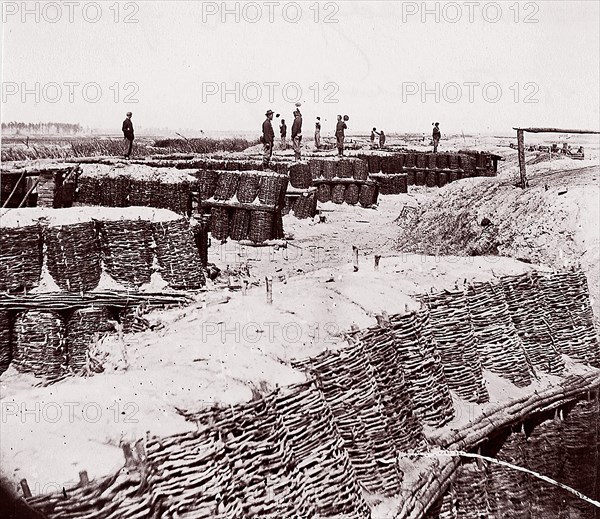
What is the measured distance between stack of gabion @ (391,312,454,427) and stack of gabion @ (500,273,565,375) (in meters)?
1.71

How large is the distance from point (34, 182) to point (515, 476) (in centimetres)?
962

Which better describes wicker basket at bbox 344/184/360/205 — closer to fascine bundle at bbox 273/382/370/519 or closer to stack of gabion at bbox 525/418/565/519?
stack of gabion at bbox 525/418/565/519

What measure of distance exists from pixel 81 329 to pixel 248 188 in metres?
8.29

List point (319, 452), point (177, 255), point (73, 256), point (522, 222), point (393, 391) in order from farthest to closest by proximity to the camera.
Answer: point (522, 222)
point (177, 255)
point (73, 256)
point (393, 391)
point (319, 452)

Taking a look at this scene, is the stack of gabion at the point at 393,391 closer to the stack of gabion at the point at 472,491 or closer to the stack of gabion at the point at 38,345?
the stack of gabion at the point at 472,491

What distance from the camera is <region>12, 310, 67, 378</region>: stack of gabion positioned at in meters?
7.59

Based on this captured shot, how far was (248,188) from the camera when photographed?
51.1 ft

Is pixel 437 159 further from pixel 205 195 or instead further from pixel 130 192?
pixel 130 192

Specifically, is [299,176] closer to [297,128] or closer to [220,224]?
[297,128]

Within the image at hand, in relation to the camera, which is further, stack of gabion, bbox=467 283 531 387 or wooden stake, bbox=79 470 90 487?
stack of gabion, bbox=467 283 531 387

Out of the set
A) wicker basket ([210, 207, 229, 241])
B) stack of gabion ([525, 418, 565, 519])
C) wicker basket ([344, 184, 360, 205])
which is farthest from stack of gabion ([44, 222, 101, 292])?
wicker basket ([344, 184, 360, 205])

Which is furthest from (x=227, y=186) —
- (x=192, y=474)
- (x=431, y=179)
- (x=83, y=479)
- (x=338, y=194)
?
(x=431, y=179)

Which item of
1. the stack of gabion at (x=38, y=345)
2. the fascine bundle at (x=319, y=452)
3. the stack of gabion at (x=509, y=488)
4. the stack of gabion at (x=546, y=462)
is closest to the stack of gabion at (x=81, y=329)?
the stack of gabion at (x=38, y=345)

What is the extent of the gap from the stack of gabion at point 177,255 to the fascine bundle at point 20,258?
1517 millimetres
